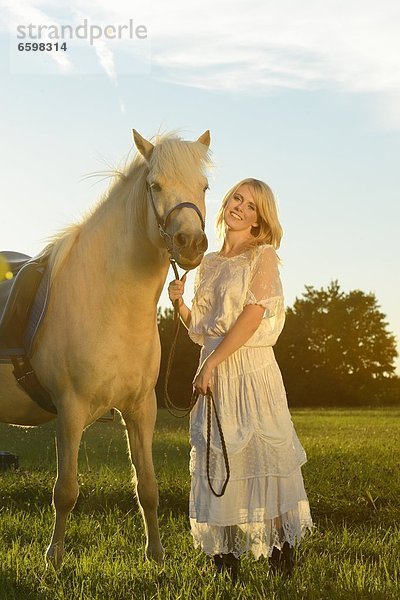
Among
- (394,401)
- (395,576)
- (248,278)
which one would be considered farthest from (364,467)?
(394,401)

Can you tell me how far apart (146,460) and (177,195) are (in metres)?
1.97

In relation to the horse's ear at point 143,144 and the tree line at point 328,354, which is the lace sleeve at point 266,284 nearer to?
the horse's ear at point 143,144

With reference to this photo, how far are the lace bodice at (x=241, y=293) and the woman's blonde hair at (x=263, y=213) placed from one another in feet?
0.36

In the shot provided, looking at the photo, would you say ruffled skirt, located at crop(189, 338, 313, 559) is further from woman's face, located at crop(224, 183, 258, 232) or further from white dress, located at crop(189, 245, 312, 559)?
woman's face, located at crop(224, 183, 258, 232)

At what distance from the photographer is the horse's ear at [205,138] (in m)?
5.20

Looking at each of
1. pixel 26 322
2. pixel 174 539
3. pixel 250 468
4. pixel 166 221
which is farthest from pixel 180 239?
pixel 174 539

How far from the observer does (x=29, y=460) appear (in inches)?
456

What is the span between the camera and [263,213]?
4.92m

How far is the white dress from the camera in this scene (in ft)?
15.7

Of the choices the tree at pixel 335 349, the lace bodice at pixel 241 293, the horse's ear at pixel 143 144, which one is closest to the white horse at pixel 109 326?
the horse's ear at pixel 143 144

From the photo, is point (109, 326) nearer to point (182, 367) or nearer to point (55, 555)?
point (55, 555)

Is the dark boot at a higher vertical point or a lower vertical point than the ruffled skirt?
lower

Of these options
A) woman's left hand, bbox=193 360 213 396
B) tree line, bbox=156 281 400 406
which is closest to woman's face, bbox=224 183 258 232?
woman's left hand, bbox=193 360 213 396

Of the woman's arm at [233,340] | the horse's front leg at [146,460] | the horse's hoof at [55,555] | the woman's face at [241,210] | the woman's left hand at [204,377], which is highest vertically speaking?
the woman's face at [241,210]
